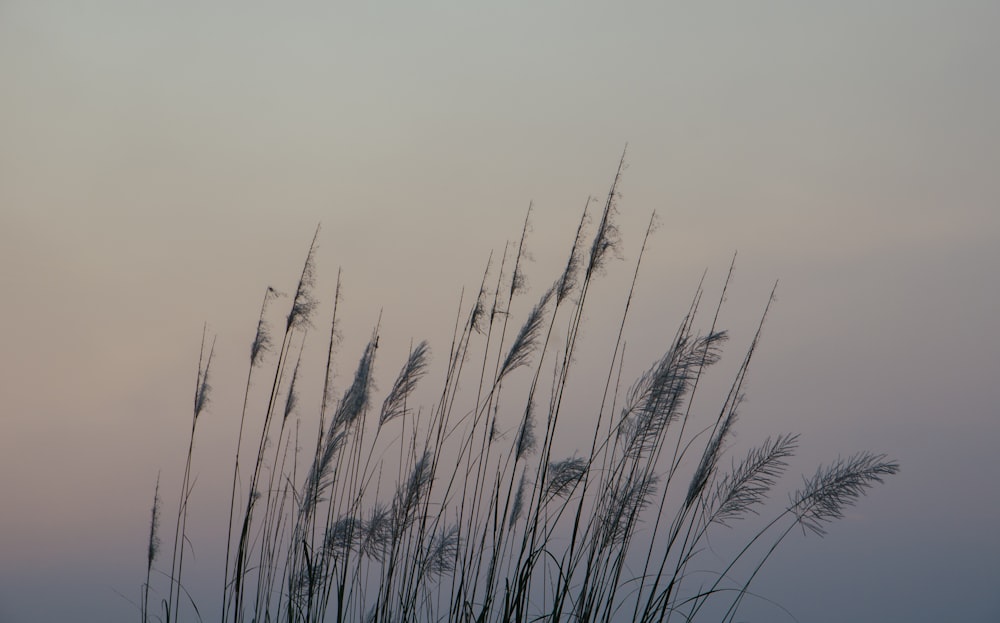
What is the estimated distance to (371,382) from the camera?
2857 millimetres

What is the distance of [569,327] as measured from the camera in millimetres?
2666

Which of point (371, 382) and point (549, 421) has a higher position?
point (371, 382)

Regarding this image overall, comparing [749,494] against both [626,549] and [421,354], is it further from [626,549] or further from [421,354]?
[421,354]

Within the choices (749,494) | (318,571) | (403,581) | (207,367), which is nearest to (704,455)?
(749,494)

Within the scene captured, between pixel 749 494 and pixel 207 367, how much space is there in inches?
72.4

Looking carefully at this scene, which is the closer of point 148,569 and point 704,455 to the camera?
point 704,455

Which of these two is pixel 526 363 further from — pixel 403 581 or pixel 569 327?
pixel 403 581

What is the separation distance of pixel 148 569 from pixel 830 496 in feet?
7.88

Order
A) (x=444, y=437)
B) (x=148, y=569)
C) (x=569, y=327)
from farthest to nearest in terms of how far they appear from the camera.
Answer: (x=148, y=569) < (x=444, y=437) < (x=569, y=327)

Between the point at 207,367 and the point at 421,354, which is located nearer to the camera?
the point at 421,354

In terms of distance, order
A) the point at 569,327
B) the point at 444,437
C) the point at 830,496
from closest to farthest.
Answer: the point at 830,496, the point at 569,327, the point at 444,437

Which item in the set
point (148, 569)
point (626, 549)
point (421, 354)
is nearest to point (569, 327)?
point (421, 354)

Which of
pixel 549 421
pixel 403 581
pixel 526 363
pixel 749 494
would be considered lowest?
pixel 403 581

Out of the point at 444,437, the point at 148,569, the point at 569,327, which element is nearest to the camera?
the point at 569,327
